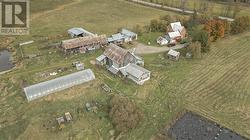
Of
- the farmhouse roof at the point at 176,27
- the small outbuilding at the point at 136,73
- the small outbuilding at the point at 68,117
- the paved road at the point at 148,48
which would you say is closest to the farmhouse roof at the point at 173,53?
the paved road at the point at 148,48

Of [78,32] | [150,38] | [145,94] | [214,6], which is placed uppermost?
[214,6]

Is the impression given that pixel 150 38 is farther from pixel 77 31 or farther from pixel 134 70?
pixel 134 70

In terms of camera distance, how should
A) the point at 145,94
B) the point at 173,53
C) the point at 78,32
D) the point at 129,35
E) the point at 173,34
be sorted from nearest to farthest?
the point at 145,94, the point at 173,53, the point at 173,34, the point at 129,35, the point at 78,32

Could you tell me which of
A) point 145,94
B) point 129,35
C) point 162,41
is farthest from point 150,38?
point 145,94

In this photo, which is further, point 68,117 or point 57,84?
point 57,84

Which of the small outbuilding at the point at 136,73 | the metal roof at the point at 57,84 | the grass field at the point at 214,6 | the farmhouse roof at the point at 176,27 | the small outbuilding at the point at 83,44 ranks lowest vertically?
the metal roof at the point at 57,84

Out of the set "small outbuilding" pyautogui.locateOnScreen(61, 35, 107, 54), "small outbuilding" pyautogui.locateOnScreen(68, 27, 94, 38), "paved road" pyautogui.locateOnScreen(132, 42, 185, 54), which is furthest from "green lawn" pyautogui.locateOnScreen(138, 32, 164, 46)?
"small outbuilding" pyautogui.locateOnScreen(68, 27, 94, 38)

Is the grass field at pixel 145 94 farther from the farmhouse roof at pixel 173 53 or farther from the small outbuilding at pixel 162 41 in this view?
the small outbuilding at pixel 162 41

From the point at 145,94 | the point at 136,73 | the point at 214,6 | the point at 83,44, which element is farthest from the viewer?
the point at 214,6
